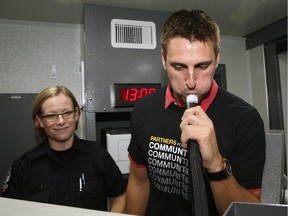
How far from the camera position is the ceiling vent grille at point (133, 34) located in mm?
1528

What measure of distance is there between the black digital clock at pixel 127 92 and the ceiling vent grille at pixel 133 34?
241 mm

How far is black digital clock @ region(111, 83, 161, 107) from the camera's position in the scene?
147cm

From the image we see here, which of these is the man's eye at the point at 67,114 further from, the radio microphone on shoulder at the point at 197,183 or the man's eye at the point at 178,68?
the radio microphone on shoulder at the point at 197,183

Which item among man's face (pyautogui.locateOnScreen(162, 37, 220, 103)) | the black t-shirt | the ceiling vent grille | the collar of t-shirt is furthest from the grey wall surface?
man's face (pyautogui.locateOnScreen(162, 37, 220, 103))

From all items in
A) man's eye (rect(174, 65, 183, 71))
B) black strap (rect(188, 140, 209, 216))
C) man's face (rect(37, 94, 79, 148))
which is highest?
man's eye (rect(174, 65, 183, 71))

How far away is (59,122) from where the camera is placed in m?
1.18

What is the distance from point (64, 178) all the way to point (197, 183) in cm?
87

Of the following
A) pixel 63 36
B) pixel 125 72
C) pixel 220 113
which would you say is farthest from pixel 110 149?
pixel 63 36

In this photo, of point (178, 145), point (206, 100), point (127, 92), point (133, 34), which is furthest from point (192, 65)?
point (133, 34)

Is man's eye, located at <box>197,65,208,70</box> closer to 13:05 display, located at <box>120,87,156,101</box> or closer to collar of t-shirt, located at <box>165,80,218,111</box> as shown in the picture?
collar of t-shirt, located at <box>165,80,218,111</box>

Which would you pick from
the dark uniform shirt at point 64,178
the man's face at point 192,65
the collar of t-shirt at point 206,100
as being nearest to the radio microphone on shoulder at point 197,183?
the man's face at point 192,65

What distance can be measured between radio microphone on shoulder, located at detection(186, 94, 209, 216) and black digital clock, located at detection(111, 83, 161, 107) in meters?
0.94

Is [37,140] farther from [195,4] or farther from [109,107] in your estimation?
[195,4]

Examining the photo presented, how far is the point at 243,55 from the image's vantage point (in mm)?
2234
